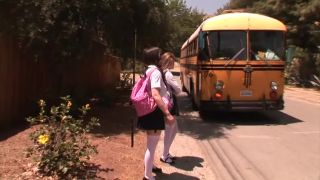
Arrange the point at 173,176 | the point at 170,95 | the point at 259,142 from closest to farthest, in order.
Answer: the point at 173,176 < the point at 170,95 < the point at 259,142

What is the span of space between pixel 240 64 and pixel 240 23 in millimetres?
1133

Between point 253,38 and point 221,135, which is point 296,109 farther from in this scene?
point 221,135

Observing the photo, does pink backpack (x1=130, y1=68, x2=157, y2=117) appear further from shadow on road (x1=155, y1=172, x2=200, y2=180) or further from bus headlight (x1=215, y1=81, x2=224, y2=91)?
bus headlight (x1=215, y1=81, x2=224, y2=91)

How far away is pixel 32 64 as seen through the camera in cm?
1150

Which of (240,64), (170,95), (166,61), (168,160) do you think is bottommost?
(168,160)

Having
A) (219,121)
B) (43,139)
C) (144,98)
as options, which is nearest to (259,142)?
(219,121)

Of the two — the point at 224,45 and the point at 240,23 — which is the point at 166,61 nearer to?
the point at 224,45

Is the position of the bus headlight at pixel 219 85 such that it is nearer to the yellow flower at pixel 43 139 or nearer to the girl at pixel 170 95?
the girl at pixel 170 95

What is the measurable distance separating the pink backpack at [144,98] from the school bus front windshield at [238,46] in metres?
6.89

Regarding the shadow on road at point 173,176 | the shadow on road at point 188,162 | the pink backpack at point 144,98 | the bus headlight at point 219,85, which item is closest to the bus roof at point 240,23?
the bus headlight at point 219,85

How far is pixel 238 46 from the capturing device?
13.5 m

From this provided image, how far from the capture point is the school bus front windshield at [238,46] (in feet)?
44.0

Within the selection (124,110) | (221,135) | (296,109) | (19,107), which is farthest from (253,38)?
(19,107)

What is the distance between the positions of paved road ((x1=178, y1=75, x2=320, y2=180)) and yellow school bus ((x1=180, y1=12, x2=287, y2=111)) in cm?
67
